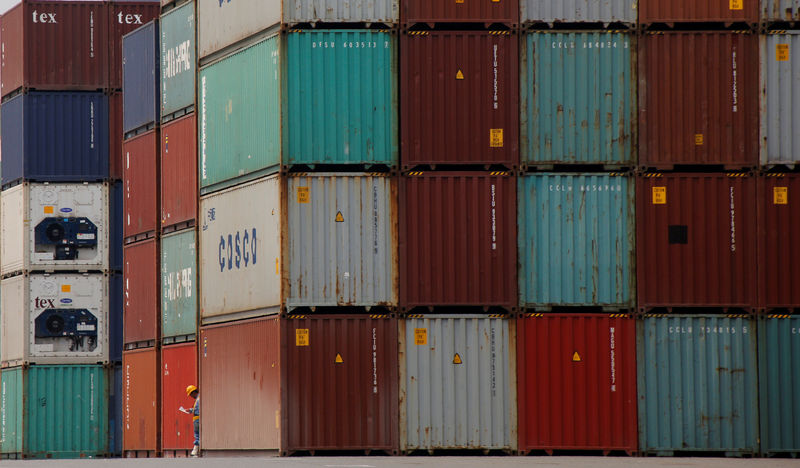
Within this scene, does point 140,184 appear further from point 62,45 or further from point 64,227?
point 62,45

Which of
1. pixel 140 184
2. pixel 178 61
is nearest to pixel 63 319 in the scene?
pixel 140 184

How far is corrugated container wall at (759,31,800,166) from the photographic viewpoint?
3050 cm

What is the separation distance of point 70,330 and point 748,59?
69.9 ft

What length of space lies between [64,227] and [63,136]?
2.55 metres

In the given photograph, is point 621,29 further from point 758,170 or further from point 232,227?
point 232,227

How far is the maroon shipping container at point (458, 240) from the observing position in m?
29.9

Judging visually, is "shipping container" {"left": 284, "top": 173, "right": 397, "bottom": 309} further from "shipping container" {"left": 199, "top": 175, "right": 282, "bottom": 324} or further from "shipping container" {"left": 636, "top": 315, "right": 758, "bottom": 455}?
"shipping container" {"left": 636, "top": 315, "right": 758, "bottom": 455}

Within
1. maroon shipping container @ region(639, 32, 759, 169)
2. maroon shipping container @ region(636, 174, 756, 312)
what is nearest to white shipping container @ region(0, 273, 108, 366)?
maroon shipping container @ region(636, 174, 756, 312)

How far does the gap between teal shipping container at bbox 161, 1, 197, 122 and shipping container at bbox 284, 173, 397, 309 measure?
651cm

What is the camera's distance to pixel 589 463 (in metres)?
26.2

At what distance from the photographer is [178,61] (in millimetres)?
36750

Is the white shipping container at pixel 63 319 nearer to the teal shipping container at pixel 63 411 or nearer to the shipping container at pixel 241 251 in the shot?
the teal shipping container at pixel 63 411

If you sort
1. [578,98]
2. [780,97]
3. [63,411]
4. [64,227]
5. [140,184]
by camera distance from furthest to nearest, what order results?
[64,227] < [63,411] < [140,184] < [780,97] < [578,98]

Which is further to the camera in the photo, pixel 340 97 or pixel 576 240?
pixel 340 97
